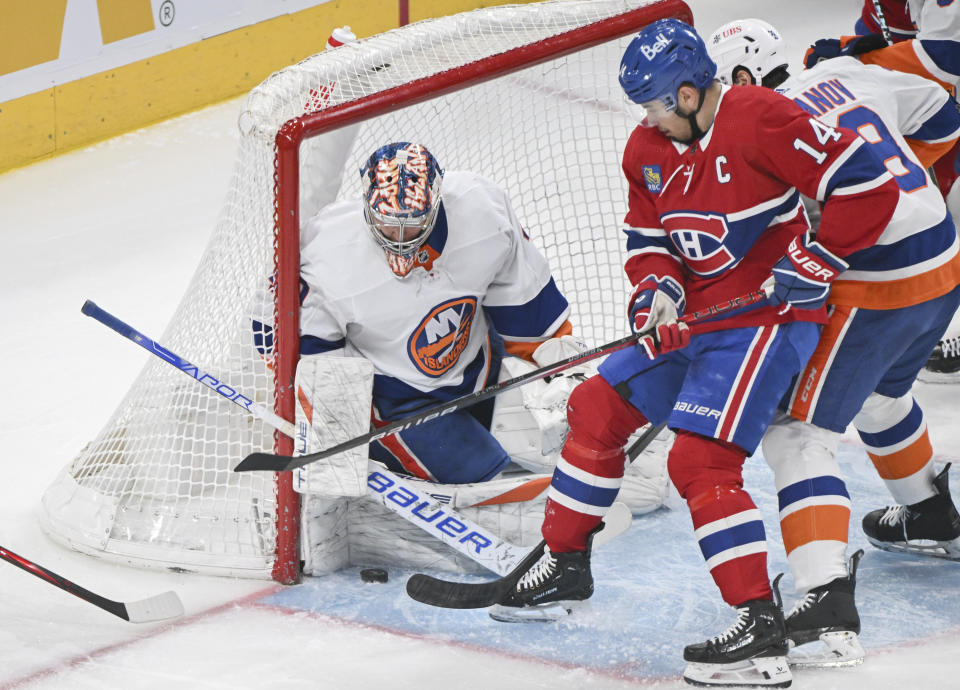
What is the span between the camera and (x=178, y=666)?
2.46m

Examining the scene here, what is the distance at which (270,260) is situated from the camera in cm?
268

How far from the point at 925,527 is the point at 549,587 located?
31.0 inches

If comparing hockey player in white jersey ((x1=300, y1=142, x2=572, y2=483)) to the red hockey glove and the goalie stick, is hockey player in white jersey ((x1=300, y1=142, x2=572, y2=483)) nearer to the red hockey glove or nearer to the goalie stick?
the goalie stick

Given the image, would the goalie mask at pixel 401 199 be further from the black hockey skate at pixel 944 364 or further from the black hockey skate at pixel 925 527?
the black hockey skate at pixel 944 364

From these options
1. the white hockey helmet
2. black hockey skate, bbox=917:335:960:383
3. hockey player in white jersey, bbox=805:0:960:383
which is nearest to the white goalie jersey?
the white hockey helmet

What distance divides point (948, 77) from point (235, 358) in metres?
1.96

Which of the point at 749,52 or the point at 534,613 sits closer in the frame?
the point at 534,613

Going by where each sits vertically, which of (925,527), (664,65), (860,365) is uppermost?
(664,65)

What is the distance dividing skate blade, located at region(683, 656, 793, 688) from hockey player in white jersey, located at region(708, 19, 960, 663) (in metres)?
0.07

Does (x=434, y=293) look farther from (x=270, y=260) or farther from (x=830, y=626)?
(x=830, y=626)

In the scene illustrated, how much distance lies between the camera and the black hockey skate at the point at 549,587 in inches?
98.6

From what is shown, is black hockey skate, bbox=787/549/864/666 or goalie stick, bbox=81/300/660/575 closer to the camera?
black hockey skate, bbox=787/549/864/666

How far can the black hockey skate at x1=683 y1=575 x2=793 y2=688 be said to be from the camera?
2.22m

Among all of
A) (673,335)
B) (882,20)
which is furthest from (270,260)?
(882,20)
